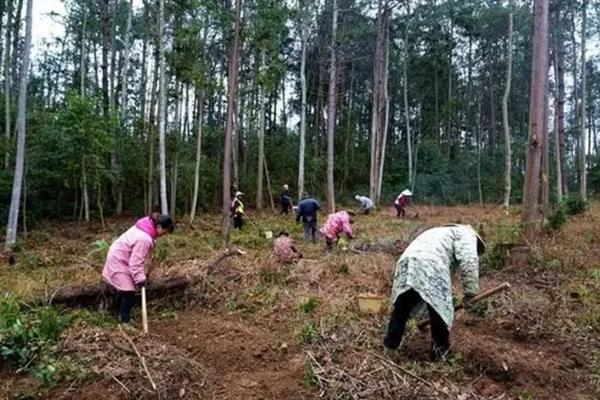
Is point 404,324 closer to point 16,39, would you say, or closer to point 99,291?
point 99,291

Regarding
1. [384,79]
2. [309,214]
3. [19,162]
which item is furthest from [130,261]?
[384,79]

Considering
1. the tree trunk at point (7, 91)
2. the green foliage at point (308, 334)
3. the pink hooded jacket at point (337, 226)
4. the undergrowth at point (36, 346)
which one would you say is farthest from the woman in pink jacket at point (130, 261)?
the tree trunk at point (7, 91)

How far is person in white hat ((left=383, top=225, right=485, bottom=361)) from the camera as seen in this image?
12.6 ft

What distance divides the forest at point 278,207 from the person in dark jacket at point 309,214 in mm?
1048

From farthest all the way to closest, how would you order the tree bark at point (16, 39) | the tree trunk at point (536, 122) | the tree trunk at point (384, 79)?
1. the tree bark at point (16, 39)
2. the tree trunk at point (384, 79)
3. the tree trunk at point (536, 122)

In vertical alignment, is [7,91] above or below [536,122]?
above

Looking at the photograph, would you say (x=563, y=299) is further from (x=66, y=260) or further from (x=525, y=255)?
(x=66, y=260)

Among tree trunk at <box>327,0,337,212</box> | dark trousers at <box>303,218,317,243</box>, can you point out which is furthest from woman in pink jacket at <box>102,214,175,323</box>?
tree trunk at <box>327,0,337,212</box>

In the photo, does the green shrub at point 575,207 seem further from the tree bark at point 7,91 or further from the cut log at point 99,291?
the tree bark at point 7,91

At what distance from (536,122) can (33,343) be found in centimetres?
754

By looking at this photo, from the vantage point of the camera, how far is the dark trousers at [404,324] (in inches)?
154

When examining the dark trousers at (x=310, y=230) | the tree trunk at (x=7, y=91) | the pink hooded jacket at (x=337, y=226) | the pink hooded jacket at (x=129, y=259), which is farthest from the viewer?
the tree trunk at (x=7, y=91)

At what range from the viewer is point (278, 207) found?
22094 mm

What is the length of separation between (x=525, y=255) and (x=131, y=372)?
615 centimetres
